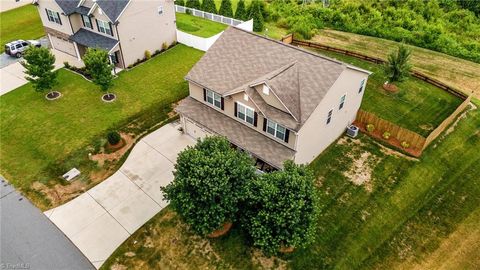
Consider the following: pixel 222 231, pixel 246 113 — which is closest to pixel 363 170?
pixel 246 113

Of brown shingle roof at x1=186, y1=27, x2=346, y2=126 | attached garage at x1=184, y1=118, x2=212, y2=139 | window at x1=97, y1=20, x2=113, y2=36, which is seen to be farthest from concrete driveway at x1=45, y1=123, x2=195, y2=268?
window at x1=97, y1=20, x2=113, y2=36

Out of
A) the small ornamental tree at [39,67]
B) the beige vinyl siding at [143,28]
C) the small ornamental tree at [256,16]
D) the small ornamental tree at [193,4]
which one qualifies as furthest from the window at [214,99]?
the small ornamental tree at [193,4]

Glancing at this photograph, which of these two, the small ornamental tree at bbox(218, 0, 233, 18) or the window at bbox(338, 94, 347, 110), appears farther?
the small ornamental tree at bbox(218, 0, 233, 18)

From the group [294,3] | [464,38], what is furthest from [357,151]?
[294,3]

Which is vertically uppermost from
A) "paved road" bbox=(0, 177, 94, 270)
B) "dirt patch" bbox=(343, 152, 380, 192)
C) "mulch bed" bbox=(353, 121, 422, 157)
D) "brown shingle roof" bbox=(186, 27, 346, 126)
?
"brown shingle roof" bbox=(186, 27, 346, 126)

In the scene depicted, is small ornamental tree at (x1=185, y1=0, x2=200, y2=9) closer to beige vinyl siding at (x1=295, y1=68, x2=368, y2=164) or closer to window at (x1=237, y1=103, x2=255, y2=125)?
window at (x1=237, y1=103, x2=255, y2=125)

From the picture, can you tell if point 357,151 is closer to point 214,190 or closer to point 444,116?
point 444,116

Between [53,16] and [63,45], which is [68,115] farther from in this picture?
[53,16]
